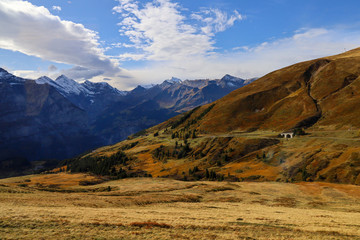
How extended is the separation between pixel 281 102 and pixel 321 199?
154322 millimetres

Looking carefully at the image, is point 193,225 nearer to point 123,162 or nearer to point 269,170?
point 269,170

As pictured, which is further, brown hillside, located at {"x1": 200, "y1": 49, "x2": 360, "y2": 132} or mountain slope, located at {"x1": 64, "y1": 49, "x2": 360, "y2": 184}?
brown hillside, located at {"x1": 200, "y1": 49, "x2": 360, "y2": 132}

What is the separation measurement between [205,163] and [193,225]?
4288 inches

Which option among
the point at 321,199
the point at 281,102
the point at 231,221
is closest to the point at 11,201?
the point at 231,221

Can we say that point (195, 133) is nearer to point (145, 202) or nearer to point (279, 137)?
point (279, 137)

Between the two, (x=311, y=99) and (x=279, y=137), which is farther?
(x=311, y=99)

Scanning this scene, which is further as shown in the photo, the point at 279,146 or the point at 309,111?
the point at 309,111

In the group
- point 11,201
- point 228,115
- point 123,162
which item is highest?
point 228,115

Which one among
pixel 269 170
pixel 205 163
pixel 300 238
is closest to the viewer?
pixel 300 238

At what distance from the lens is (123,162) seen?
553 ft

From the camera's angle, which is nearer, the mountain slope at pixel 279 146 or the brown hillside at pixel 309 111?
the mountain slope at pixel 279 146

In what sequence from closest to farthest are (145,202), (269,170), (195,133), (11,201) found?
(11,201)
(145,202)
(269,170)
(195,133)

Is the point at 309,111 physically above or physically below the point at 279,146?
above

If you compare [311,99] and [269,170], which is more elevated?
[311,99]
